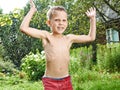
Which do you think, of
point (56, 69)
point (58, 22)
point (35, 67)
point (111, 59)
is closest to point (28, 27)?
point (58, 22)

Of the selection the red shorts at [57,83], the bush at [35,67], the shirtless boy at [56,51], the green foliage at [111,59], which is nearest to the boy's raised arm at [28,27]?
the shirtless boy at [56,51]

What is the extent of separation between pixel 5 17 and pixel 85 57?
12.6 m

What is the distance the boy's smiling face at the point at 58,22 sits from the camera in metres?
4.42

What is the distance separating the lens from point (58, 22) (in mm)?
4438

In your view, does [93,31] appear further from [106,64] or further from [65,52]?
[106,64]

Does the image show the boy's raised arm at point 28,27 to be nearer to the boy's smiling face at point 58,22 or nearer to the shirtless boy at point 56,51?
the shirtless boy at point 56,51

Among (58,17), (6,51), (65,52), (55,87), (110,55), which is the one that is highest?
(58,17)

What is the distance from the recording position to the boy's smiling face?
4.42 metres

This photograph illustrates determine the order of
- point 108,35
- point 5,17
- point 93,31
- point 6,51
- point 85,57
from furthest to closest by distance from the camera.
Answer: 1. point 6,51
2. point 108,35
3. point 85,57
4. point 5,17
5. point 93,31

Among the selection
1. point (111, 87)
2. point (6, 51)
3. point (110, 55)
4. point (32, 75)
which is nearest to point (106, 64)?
point (110, 55)

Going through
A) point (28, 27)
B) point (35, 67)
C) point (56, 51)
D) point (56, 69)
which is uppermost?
point (28, 27)

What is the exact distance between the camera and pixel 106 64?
1859 cm

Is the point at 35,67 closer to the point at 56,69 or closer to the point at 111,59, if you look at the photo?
the point at 111,59

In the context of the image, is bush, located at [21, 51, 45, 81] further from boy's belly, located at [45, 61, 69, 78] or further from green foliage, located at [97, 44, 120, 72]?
boy's belly, located at [45, 61, 69, 78]
